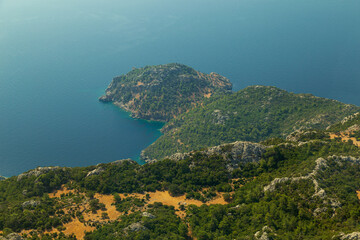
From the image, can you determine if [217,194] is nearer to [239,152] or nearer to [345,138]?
[239,152]

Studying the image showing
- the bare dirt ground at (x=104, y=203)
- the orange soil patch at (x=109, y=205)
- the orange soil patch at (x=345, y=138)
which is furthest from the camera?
the orange soil patch at (x=345, y=138)

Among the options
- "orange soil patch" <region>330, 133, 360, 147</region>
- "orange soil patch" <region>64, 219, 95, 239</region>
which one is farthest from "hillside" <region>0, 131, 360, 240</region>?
"orange soil patch" <region>330, 133, 360, 147</region>

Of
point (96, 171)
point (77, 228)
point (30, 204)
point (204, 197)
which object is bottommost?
point (77, 228)

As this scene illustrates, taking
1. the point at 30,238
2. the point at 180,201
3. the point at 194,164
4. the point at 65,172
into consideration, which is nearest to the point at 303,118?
the point at 194,164

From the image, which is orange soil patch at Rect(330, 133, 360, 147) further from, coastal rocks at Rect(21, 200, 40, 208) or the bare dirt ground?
coastal rocks at Rect(21, 200, 40, 208)

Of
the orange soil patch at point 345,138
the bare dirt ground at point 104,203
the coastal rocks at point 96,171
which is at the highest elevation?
the coastal rocks at point 96,171

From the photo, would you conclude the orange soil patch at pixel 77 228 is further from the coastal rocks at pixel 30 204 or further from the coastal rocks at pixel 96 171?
the coastal rocks at pixel 96 171

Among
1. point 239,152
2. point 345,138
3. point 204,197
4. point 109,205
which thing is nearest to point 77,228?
point 109,205

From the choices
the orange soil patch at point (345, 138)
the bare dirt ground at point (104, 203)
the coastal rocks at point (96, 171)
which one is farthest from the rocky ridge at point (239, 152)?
the coastal rocks at point (96, 171)
